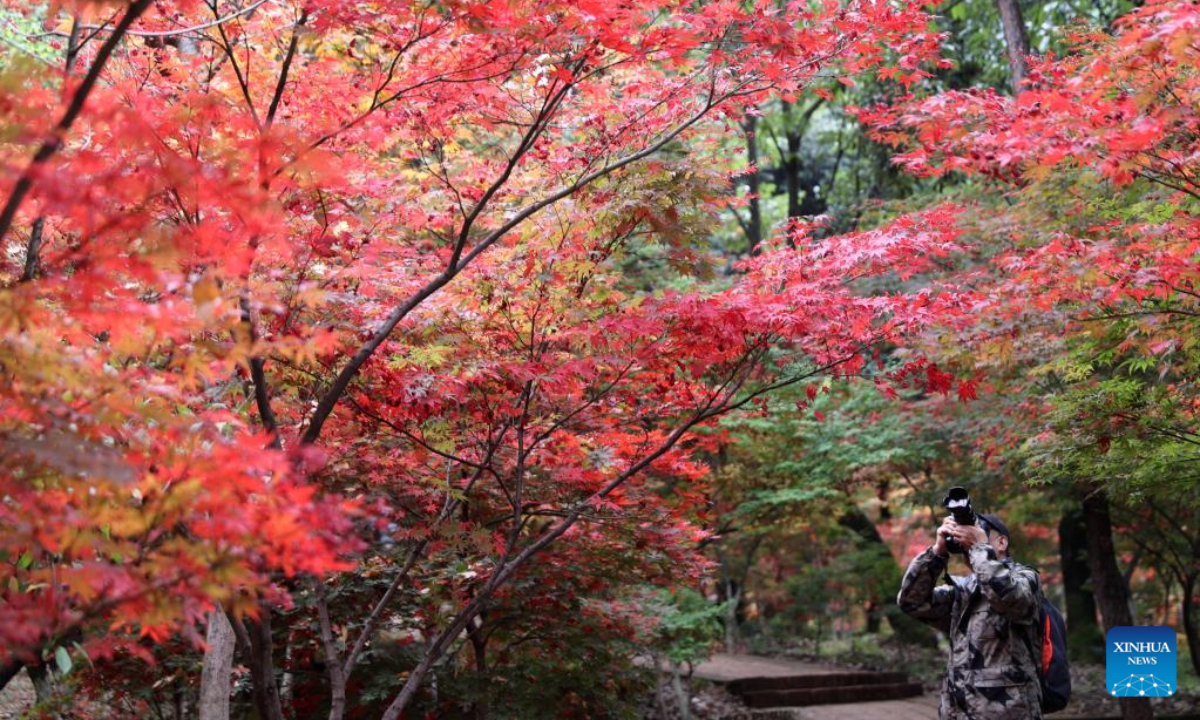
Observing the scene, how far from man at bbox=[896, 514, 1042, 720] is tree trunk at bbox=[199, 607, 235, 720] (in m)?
3.26

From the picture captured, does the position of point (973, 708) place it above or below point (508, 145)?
below

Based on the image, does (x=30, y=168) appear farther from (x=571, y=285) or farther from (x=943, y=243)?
(x=943, y=243)

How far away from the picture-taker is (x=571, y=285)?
4.82 meters

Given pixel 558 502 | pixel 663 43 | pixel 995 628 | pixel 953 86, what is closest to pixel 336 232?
pixel 663 43

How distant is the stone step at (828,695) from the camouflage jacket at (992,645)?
805 centimetres

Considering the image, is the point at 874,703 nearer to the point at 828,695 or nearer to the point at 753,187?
the point at 828,695

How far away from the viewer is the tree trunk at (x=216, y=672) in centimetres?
472

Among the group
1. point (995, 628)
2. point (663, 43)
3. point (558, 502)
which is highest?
point (663, 43)

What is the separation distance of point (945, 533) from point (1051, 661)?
619 millimetres

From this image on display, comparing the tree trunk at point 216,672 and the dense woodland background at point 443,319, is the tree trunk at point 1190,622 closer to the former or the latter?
the dense woodland background at point 443,319

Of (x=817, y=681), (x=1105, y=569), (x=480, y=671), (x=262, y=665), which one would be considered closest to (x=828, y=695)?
(x=817, y=681)

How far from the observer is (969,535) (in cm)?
386

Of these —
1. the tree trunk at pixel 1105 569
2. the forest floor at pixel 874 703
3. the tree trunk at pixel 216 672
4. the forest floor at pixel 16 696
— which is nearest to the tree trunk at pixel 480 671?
the tree trunk at pixel 216 672

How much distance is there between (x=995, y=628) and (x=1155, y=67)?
2.87m
